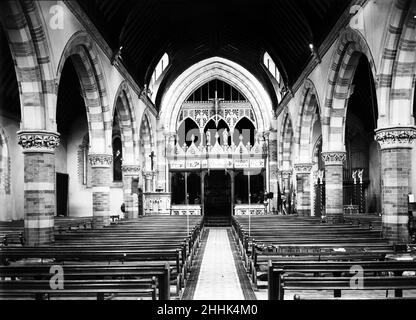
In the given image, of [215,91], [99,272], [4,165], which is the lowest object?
[99,272]

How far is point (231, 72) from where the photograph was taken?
27125 millimetres

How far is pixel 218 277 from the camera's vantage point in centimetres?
873

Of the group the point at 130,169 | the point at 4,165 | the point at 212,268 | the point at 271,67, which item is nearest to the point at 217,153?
the point at 271,67

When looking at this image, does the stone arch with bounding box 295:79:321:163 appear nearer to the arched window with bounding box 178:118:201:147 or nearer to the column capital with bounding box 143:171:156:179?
the column capital with bounding box 143:171:156:179

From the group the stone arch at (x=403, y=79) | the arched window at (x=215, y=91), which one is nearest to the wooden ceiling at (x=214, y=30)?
the arched window at (x=215, y=91)

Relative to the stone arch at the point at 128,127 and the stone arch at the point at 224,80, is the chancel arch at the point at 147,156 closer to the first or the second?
the stone arch at the point at 224,80

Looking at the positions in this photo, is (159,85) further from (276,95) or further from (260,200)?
(260,200)

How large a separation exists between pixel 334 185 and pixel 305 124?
5146 millimetres

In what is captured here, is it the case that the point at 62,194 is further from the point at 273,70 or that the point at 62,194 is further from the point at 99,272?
the point at 99,272

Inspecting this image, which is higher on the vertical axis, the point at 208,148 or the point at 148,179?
the point at 208,148

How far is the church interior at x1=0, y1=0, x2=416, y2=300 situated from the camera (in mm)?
6688

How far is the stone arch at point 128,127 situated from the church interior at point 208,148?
7 centimetres

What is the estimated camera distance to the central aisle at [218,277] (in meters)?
6.97
